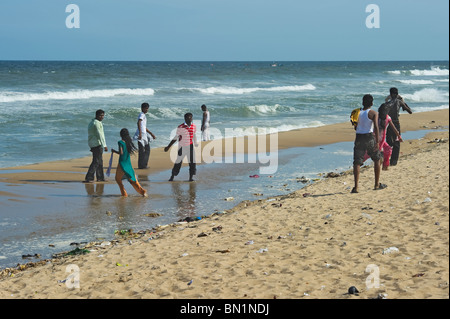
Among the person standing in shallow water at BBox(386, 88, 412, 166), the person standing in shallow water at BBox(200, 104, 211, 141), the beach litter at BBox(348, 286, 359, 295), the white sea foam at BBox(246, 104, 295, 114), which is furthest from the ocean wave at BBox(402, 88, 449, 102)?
the beach litter at BBox(348, 286, 359, 295)

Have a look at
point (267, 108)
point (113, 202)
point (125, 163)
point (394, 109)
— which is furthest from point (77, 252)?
point (267, 108)

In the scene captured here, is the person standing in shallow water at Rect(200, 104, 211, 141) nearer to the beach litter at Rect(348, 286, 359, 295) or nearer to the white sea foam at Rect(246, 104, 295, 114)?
the white sea foam at Rect(246, 104, 295, 114)

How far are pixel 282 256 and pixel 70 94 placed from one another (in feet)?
112

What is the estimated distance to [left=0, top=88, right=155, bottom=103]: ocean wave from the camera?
112 ft

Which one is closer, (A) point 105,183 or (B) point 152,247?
(B) point 152,247

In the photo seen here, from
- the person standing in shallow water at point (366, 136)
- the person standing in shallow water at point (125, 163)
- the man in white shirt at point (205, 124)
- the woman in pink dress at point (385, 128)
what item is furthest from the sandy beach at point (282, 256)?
the man in white shirt at point (205, 124)

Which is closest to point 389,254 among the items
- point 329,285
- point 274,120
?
point 329,285

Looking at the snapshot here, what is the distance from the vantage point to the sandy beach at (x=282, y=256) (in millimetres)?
5391

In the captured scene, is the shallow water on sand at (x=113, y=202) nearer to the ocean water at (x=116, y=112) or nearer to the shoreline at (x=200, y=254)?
the shoreline at (x=200, y=254)

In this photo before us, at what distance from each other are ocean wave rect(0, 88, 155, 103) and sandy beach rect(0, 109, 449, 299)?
27234 mm

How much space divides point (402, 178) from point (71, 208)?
227 inches

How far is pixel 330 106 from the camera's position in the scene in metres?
34.2

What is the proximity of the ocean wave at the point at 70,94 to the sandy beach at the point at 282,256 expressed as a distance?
89.4 feet
